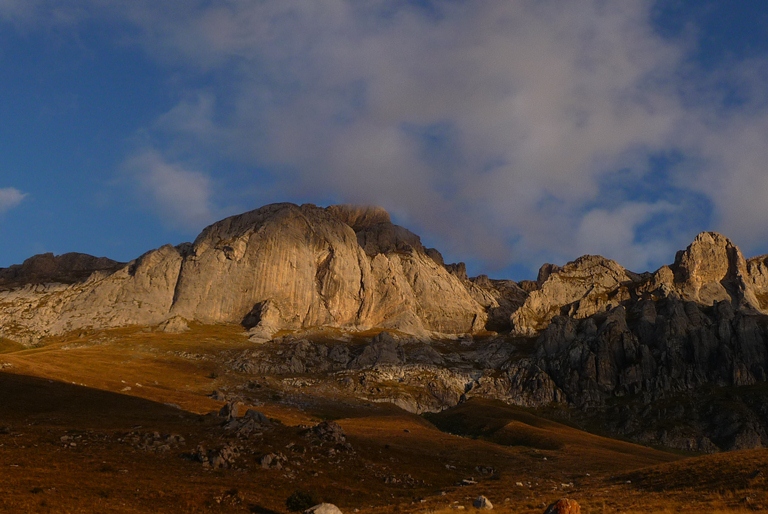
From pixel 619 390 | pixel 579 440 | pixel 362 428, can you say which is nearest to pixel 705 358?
pixel 619 390

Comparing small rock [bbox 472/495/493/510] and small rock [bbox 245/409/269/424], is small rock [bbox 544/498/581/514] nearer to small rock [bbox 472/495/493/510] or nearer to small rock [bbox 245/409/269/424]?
small rock [bbox 472/495/493/510]

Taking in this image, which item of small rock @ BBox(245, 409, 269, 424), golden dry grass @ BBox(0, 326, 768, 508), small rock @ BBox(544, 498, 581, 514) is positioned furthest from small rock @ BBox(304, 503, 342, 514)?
small rock @ BBox(245, 409, 269, 424)

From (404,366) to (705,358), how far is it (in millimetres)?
90341

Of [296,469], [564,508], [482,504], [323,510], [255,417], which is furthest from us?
[255,417]

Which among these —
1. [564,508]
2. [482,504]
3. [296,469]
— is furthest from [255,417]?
[564,508]

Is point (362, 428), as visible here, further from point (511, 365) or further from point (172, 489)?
point (511, 365)

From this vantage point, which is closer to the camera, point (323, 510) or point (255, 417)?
point (323, 510)

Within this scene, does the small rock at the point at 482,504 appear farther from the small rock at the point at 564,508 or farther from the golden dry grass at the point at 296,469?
the small rock at the point at 564,508

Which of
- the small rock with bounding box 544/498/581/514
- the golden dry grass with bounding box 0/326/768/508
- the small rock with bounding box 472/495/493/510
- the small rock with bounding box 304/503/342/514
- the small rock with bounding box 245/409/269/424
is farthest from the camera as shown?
the small rock with bounding box 245/409/269/424

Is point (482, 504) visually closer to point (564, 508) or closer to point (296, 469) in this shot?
point (564, 508)

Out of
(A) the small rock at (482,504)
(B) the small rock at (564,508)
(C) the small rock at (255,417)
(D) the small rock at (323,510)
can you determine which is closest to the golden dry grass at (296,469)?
(A) the small rock at (482,504)

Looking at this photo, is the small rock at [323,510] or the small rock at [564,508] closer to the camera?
the small rock at [564,508]

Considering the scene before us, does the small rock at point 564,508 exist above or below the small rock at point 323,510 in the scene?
above

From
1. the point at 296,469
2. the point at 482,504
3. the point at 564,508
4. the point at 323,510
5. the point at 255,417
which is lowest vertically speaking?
the point at 296,469
